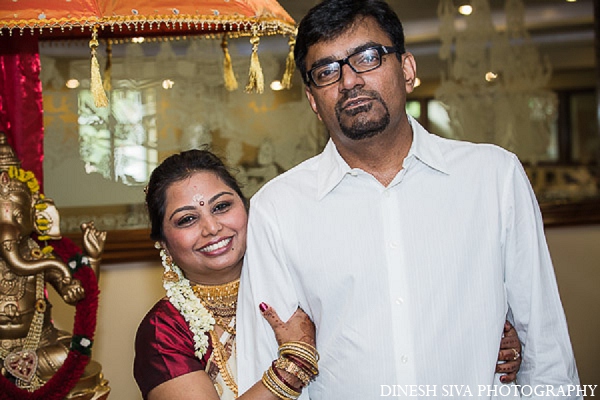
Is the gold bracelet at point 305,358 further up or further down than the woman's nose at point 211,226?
further down

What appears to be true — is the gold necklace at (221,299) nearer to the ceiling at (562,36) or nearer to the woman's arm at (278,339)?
the woman's arm at (278,339)

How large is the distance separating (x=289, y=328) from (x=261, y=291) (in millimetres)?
121

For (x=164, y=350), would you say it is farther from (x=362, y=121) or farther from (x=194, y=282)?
(x=362, y=121)

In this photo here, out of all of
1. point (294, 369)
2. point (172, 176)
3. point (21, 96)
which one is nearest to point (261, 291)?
point (294, 369)

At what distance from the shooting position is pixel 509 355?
1861 mm

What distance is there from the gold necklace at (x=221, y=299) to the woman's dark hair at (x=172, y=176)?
21 centimetres

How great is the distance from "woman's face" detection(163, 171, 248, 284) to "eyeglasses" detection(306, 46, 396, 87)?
525 mm

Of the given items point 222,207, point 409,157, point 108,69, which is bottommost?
point 222,207

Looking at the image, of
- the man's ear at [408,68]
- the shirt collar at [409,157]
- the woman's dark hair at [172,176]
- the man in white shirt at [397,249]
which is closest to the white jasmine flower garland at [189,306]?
the woman's dark hair at [172,176]

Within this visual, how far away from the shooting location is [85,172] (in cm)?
431

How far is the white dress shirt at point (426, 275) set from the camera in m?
1.79

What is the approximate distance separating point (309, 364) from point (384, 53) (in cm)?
79

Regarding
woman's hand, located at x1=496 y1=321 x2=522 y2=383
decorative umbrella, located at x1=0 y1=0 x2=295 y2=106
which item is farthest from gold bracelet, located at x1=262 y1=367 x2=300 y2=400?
decorative umbrella, located at x1=0 y1=0 x2=295 y2=106

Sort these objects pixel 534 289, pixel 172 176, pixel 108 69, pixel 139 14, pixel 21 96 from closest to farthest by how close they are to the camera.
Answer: pixel 534 289 < pixel 172 176 < pixel 139 14 < pixel 21 96 < pixel 108 69
